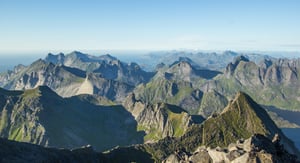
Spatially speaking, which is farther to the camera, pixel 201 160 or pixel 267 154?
pixel 201 160

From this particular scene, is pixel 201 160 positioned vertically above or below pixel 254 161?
below

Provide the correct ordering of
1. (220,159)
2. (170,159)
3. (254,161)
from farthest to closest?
1. (170,159)
2. (220,159)
3. (254,161)

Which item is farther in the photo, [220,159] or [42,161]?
[42,161]

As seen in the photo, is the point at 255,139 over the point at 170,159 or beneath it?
over

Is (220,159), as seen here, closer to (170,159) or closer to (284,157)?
(284,157)

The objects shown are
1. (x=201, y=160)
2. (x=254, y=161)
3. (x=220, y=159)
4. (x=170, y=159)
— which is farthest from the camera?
(x=170, y=159)

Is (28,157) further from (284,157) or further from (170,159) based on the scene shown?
(284,157)

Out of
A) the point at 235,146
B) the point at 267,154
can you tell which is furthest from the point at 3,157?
the point at 267,154

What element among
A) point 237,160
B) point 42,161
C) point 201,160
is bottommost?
point 42,161

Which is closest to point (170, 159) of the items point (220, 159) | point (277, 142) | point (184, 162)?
point (184, 162)
